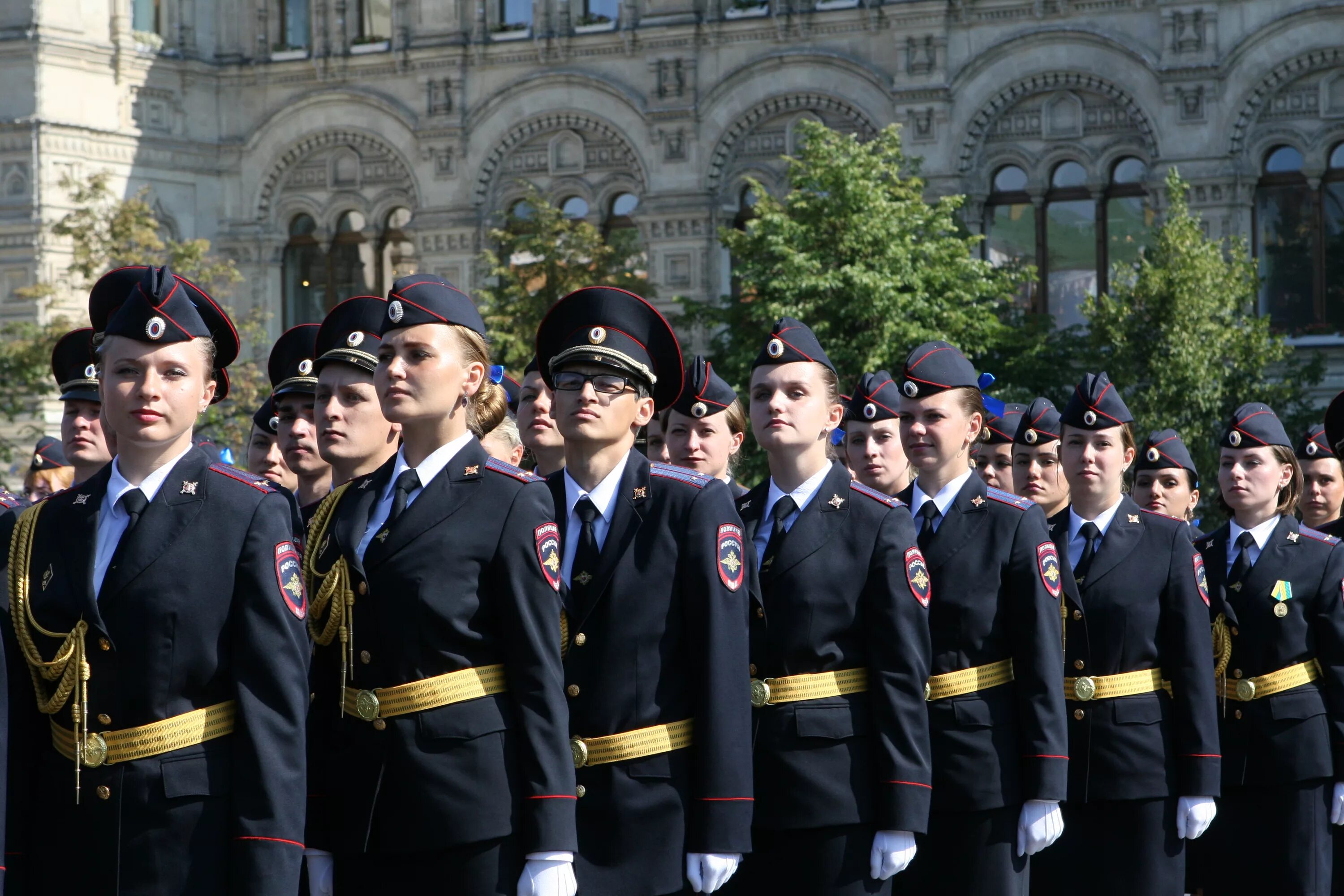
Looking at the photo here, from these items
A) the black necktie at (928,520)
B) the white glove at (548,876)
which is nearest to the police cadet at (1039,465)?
the black necktie at (928,520)

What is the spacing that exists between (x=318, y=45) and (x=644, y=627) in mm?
27879

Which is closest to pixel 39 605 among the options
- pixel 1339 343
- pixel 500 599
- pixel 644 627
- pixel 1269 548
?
pixel 500 599

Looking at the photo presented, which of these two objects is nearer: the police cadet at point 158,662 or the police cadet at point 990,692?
the police cadet at point 158,662

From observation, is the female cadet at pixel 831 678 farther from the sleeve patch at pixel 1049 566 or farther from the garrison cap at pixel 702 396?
the garrison cap at pixel 702 396

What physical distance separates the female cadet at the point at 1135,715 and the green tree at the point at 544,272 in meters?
18.7

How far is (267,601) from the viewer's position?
178 inches

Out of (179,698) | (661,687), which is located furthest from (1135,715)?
(179,698)

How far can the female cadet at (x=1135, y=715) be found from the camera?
6988 mm

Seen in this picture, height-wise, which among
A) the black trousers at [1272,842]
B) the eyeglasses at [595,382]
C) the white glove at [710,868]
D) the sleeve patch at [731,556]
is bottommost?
the black trousers at [1272,842]

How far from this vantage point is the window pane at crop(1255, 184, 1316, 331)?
85.8 ft

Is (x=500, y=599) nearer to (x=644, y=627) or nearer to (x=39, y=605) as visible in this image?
(x=644, y=627)

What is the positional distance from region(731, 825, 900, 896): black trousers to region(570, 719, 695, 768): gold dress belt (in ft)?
2.07

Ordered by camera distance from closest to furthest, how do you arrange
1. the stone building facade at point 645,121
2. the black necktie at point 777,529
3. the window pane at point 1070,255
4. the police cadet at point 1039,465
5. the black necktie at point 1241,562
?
the black necktie at point 777,529
the black necktie at point 1241,562
the police cadet at point 1039,465
the stone building facade at point 645,121
the window pane at point 1070,255

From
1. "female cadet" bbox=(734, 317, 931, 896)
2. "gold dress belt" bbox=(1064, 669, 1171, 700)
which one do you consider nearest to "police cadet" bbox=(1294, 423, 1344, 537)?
"gold dress belt" bbox=(1064, 669, 1171, 700)
